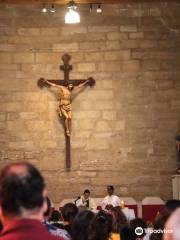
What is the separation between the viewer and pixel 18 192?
1.77m

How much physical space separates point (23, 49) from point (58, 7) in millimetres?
1218

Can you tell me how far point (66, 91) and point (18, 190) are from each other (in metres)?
10.8

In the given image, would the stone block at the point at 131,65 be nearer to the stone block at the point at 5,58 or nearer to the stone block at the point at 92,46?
the stone block at the point at 92,46

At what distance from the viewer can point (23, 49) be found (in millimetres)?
13000

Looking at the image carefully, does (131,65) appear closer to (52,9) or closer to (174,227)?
(52,9)

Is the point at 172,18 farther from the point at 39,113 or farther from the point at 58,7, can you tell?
the point at 39,113

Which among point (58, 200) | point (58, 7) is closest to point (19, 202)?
point (58, 200)

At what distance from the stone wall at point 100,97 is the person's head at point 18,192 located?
10782 millimetres

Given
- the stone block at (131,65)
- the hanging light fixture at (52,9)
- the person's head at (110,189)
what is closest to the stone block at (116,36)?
the stone block at (131,65)

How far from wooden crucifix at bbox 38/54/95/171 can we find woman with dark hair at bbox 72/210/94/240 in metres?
8.67

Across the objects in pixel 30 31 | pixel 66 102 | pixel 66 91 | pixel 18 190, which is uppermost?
pixel 30 31

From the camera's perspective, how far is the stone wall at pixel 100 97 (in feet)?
41.3

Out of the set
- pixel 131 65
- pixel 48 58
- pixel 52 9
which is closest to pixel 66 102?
pixel 48 58

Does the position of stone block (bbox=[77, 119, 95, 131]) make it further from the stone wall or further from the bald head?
the bald head
